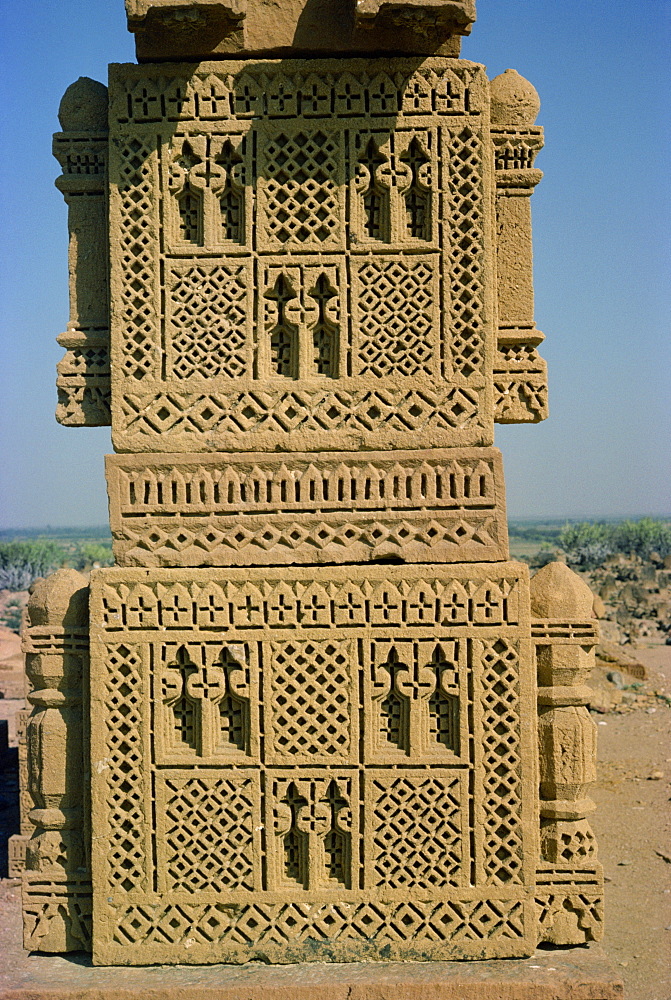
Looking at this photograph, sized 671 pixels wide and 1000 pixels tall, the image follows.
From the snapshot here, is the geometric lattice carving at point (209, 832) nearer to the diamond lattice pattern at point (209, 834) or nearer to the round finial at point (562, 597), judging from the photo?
the diamond lattice pattern at point (209, 834)

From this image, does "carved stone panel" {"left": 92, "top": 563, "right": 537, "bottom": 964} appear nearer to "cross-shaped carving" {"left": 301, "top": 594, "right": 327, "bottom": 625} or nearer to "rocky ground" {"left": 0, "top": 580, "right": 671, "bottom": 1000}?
"cross-shaped carving" {"left": 301, "top": 594, "right": 327, "bottom": 625}

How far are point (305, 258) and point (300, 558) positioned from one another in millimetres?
1372

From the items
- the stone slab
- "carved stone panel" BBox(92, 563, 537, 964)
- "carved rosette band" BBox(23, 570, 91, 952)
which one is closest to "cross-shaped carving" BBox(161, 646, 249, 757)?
"carved stone panel" BBox(92, 563, 537, 964)

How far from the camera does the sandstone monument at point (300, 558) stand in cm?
393

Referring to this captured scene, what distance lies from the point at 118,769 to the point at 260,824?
68 centimetres

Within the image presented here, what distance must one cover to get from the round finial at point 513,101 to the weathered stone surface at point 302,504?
1645 mm

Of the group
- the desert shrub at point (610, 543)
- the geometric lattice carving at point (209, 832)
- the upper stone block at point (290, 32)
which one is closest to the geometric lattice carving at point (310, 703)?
the geometric lattice carving at point (209, 832)

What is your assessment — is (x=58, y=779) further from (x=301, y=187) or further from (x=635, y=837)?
(x=635, y=837)

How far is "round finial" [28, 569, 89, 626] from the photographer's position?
13.6ft

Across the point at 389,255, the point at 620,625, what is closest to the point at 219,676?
the point at 389,255

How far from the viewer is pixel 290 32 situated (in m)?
4.07

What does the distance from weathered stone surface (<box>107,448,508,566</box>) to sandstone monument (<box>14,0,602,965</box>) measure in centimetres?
1

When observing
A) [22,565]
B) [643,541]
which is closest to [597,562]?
[643,541]

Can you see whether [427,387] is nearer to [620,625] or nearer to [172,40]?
[172,40]
